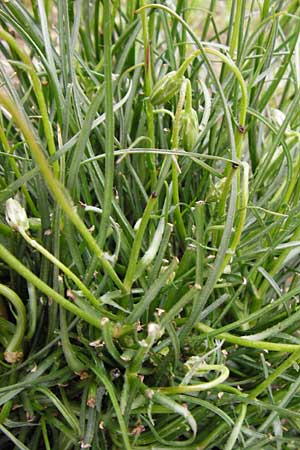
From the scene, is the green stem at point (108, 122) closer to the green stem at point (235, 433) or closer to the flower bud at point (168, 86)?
the flower bud at point (168, 86)

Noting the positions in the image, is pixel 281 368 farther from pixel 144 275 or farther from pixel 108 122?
pixel 108 122

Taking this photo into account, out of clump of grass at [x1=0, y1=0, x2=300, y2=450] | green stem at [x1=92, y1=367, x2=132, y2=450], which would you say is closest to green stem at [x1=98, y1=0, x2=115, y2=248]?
clump of grass at [x1=0, y1=0, x2=300, y2=450]

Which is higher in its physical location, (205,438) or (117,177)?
(117,177)

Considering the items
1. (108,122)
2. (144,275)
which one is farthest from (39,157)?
(144,275)

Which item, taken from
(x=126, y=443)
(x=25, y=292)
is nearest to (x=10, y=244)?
(x=25, y=292)

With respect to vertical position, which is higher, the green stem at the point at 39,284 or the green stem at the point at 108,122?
the green stem at the point at 108,122

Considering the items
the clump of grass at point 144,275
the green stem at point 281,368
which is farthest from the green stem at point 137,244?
the green stem at point 281,368

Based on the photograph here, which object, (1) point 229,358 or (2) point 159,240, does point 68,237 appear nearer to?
(2) point 159,240
